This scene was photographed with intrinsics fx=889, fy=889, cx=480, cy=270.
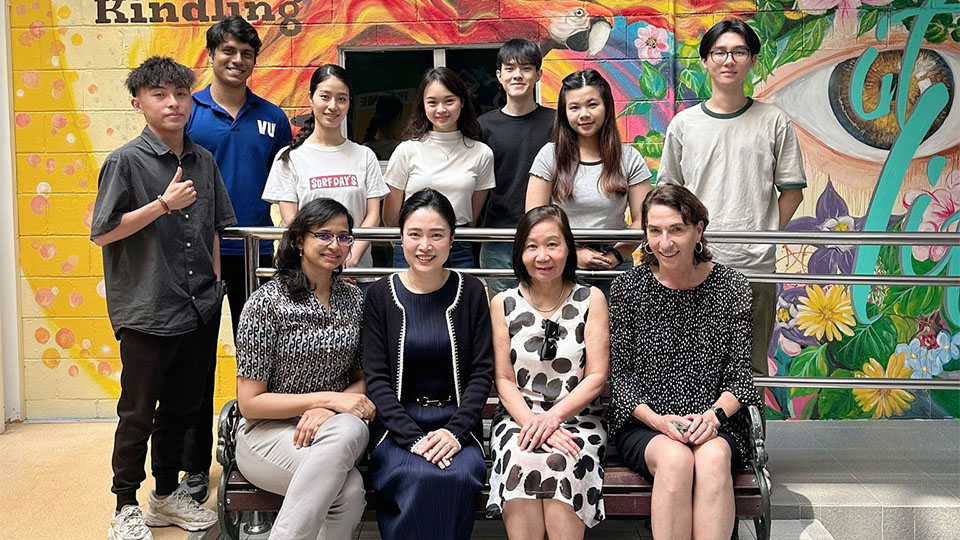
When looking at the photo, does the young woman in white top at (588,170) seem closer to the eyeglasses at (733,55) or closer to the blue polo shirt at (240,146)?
the eyeglasses at (733,55)

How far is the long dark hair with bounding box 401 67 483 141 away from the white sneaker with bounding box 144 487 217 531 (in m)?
1.54

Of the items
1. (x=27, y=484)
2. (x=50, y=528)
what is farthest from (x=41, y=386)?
(x=50, y=528)

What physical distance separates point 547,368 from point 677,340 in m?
0.41

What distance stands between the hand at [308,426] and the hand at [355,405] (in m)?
0.05

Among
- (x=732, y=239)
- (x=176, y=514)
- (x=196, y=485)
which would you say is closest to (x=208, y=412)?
(x=196, y=485)

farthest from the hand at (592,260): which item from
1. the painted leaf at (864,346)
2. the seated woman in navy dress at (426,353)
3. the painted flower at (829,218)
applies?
the painted leaf at (864,346)

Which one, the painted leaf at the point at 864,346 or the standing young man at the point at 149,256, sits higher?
the standing young man at the point at 149,256

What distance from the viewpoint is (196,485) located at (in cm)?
326

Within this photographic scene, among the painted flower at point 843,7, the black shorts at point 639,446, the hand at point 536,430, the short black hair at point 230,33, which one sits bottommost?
the black shorts at point 639,446

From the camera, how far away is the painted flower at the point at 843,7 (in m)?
4.64

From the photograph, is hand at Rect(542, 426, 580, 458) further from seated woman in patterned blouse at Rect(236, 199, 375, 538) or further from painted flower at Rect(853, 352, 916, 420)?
painted flower at Rect(853, 352, 916, 420)

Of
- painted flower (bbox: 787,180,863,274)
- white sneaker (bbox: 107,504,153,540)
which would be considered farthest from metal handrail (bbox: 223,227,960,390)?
painted flower (bbox: 787,180,863,274)

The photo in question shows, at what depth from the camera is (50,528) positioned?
123 inches

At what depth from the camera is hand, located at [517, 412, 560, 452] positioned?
2617mm
